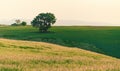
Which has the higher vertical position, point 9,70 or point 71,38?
point 9,70

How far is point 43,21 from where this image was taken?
347ft

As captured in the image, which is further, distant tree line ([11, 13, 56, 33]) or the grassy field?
distant tree line ([11, 13, 56, 33])

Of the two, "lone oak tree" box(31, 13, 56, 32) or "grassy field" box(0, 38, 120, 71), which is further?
"lone oak tree" box(31, 13, 56, 32)

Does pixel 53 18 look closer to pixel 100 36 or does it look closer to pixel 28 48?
pixel 100 36

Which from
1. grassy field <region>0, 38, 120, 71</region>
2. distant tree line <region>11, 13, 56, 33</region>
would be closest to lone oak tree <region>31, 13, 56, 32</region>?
distant tree line <region>11, 13, 56, 33</region>

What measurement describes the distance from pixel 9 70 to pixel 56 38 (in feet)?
247

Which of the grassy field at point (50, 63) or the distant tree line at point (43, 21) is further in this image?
the distant tree line at point (43, 21)

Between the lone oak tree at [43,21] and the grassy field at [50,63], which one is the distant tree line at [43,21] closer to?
the lone oak tree at [43,21]

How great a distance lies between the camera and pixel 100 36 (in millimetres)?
91562

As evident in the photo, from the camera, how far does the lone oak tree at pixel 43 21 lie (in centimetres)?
10525

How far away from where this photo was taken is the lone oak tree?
345 feet

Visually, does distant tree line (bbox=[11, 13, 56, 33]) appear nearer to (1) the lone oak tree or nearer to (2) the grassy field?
(1) the lone oak tree

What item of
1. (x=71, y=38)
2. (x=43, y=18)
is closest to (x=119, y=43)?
(x=71, y=38)

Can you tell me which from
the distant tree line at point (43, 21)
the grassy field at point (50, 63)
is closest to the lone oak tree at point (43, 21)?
the distant tree line at point (43, 21)
